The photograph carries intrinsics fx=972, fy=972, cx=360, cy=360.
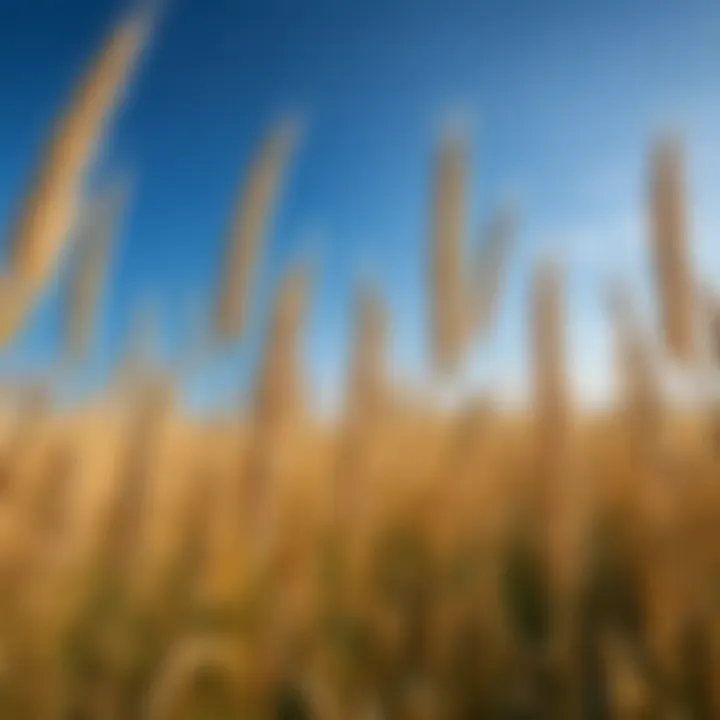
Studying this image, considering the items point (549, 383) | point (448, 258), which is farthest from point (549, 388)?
point (448, 258)

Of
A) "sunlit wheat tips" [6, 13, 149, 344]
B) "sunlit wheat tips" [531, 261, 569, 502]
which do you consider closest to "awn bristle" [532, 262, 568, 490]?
"sunlit wheat tips" [531, 261, 569, 502]

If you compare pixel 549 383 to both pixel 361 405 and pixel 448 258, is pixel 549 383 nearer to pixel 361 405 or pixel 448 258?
pixel 361 405

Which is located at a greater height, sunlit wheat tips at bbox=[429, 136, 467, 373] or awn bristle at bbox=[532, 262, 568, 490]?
sunlit wheat tips at bbox=[429, 136, 467, 373]

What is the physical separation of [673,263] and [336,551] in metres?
0.31

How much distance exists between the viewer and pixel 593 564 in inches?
28.9

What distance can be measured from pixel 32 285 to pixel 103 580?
0.24 m

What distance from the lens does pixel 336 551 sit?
678 mm

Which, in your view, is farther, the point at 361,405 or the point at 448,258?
the point at 448,258

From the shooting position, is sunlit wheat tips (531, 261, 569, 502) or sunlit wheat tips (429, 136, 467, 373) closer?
sunlit wheat tips (531, 261, 569, 502)

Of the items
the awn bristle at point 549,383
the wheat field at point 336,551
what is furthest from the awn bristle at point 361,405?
the awn bristle at point 549,383

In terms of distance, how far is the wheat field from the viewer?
0.57 m

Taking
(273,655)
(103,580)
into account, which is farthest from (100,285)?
(273,655)

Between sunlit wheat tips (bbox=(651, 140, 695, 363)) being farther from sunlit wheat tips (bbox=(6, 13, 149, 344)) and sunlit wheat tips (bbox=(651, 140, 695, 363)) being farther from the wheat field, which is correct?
sunlit wheat tips (bbox=(6, 13, 149, 344))

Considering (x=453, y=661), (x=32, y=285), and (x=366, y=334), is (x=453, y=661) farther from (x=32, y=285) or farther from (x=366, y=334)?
(x=32, y=285)
